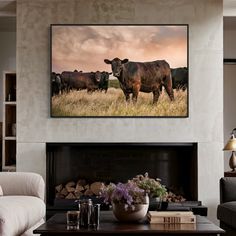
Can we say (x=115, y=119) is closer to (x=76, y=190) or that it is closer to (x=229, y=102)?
(x=76, y=190)

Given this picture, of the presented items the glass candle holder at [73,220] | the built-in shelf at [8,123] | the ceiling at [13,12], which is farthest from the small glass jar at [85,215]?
the built-in shelf at [8,123]

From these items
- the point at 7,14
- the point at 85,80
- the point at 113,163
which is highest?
the point at 7,14

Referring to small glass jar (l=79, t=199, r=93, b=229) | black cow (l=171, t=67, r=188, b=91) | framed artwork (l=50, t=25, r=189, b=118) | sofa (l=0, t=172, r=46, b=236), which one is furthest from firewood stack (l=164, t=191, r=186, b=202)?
small glass jar (l=79, t=199, r=93, b=229)

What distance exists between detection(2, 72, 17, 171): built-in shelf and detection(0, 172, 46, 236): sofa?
199 centimetres

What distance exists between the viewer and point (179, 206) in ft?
19.7

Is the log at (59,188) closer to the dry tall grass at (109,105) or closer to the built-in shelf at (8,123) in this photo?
the dry tall grass at (109,105)

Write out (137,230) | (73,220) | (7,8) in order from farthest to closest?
1. (7,8)
2. (73,220)
3. (137,230)

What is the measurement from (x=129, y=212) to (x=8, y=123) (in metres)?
3.66

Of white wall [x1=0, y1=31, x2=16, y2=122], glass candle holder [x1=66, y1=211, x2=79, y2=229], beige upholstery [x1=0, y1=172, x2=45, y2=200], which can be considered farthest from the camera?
white wall [x1=0, y1=31, x2=16, y2=122]

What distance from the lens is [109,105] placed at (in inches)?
247

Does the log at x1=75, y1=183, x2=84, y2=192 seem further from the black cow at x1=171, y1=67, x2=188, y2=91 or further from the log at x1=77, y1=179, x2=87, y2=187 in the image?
the black cow at x1=171, y1=67, x2=188, y2=91

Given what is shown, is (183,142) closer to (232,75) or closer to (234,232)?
(234,232)

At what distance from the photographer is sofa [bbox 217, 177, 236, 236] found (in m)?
5.07

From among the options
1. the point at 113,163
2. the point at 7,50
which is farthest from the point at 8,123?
the point at 113,163
